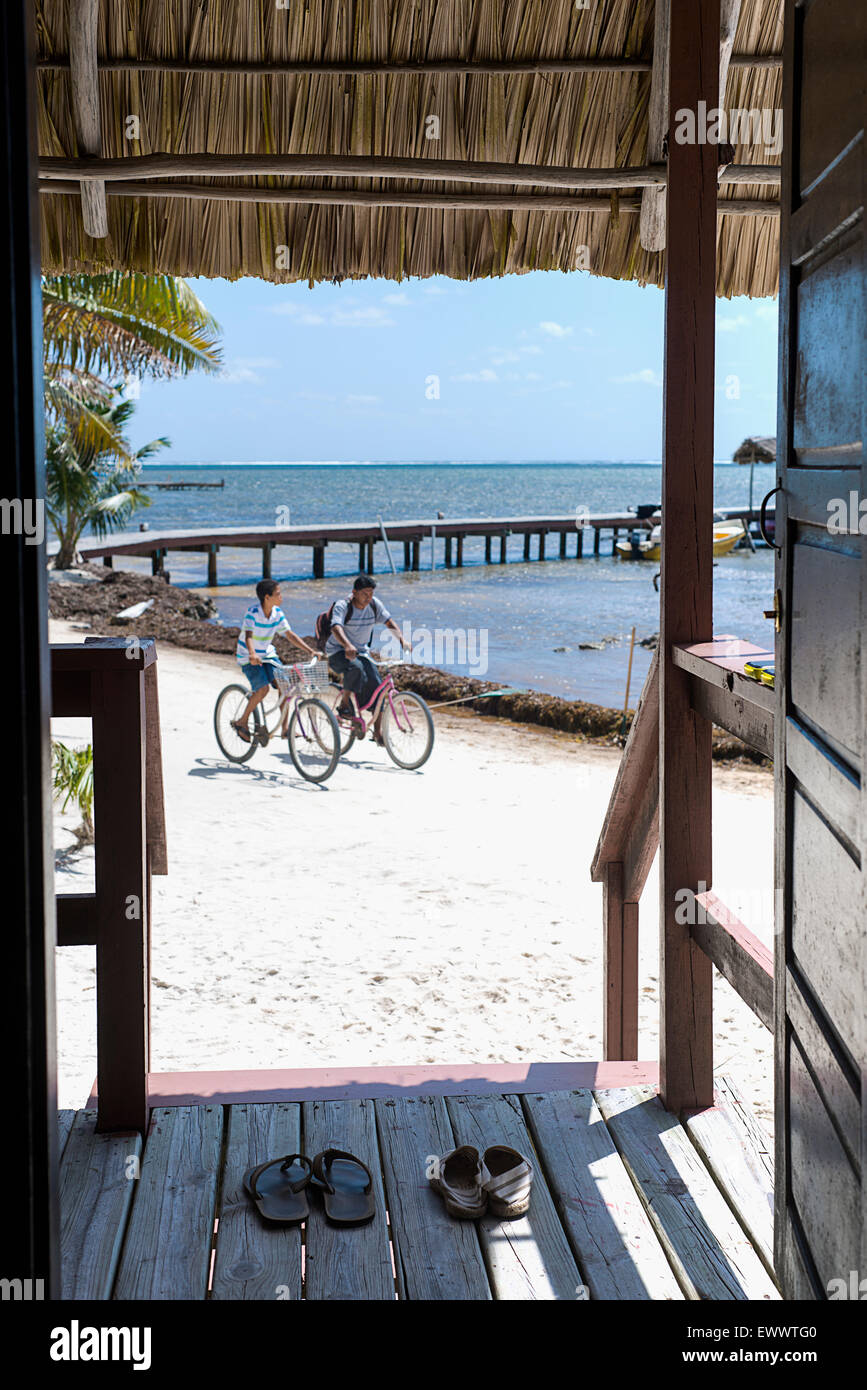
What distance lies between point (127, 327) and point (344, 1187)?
11.0m

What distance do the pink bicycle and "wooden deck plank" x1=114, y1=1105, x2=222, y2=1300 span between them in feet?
23.9

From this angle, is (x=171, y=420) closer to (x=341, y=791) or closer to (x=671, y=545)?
(x=341, y=791)

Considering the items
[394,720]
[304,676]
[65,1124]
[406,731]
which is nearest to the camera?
[65,1124]

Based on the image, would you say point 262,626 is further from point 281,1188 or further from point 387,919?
point 281,1188

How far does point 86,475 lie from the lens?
66.0 feet

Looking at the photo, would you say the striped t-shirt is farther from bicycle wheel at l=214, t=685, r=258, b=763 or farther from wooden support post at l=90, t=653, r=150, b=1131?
wooden support post at l=90, t=653, r=150, b=1131

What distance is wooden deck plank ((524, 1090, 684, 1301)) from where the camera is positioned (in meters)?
2.06

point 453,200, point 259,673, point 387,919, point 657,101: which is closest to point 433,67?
point 453,200

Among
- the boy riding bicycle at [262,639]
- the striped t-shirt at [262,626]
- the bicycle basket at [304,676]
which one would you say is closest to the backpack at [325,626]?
the boy riding bicycle at [262,639]

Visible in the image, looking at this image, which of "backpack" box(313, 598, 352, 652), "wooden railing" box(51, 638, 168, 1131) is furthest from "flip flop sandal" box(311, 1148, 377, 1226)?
"backpack" box(313, 598, 352, 652)

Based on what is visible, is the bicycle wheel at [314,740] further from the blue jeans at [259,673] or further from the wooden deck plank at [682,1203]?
the wooden deck plank at [682,1203]

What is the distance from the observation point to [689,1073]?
8.76 feet

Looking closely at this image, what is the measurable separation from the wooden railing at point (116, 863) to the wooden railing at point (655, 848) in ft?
3.94
